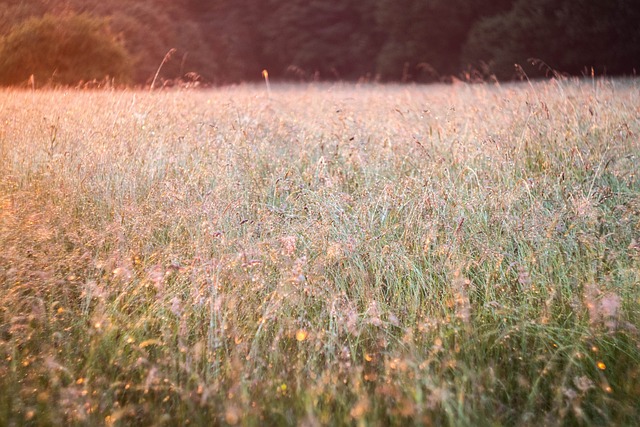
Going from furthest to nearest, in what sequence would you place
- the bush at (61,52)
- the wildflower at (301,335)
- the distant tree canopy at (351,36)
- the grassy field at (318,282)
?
the distant tree canopy at (351,36) → the bush at (61,52) → the wildflower at (301,335) → the grassy field at (318,282)

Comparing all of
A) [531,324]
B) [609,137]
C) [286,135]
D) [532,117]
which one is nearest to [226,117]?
[286,135]

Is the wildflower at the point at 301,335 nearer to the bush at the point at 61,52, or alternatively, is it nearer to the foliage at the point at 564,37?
the bush at the point at 61,52

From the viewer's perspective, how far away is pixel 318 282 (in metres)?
2.38

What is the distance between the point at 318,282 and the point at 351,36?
19.6 meters

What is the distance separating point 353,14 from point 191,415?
820 inches

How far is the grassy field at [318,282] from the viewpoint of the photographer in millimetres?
1807

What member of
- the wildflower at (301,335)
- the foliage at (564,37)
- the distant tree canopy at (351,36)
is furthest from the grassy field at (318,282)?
the foliage at (564,37)

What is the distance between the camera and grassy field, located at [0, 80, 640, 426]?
1807 millimetres

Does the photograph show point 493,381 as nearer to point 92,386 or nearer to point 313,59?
point 92,386

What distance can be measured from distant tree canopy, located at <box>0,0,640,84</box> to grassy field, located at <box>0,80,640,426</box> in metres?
7.27

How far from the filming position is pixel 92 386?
75.9 inches

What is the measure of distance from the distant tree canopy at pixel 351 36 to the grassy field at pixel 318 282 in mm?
7269

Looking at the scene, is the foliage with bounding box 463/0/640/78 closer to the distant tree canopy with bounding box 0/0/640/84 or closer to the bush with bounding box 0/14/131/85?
the distant tree canopy with bounding box 0/0/640/84

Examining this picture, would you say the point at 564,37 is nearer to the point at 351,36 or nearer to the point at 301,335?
the point at 351,36
